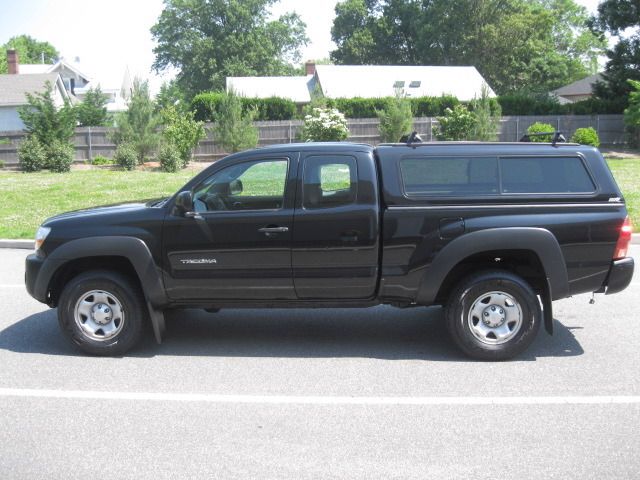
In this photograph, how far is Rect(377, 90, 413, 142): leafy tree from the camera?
1239 inches

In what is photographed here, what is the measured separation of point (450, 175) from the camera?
6246mm

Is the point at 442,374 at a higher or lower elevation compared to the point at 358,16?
lower

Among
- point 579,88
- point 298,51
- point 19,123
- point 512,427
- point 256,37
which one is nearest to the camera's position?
point 512,427

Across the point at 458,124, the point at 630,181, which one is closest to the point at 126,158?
the point at 458,124

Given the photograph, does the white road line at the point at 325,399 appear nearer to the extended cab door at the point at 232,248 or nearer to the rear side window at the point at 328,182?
the extended cab door at the point at 232,248

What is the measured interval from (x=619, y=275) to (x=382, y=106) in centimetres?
3032

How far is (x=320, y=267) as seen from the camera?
6191 mm

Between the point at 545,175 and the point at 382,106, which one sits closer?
the point at 545,175

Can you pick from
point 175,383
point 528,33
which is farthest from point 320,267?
point 528,33

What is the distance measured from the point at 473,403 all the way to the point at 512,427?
468 mm

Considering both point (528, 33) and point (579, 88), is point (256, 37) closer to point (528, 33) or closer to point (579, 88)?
point (528, 33)

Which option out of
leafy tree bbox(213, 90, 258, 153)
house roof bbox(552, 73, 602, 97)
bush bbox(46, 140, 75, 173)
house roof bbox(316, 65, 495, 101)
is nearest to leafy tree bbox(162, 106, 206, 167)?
leafy tree bbox(213, 90, 258, 153)

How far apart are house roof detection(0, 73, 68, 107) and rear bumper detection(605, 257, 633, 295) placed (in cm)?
4464

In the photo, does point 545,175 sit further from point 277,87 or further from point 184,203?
point 277,87
